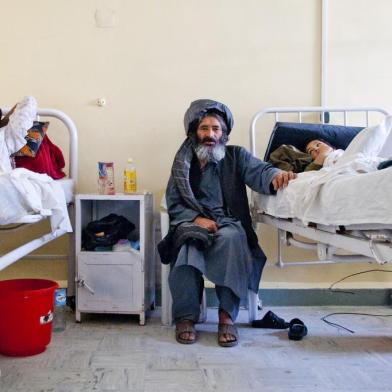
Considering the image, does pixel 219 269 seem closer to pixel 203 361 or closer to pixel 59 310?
pixel 203 361

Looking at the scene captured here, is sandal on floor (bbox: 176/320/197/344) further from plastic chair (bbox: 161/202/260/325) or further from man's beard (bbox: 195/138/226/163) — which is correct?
man's beard (bbox: 195/138/226/163)

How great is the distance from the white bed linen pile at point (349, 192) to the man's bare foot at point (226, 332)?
1.55ft

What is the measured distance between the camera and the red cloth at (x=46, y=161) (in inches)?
84.7

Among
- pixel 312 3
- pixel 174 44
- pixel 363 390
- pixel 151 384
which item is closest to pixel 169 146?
pixel 174 44

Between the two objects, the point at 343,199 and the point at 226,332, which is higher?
the point at 343,199

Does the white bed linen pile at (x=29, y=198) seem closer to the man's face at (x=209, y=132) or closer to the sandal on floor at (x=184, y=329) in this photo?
the sandal on floor at (x=184, y=329)

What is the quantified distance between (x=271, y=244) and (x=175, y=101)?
0.92m

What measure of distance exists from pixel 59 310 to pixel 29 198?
91cm

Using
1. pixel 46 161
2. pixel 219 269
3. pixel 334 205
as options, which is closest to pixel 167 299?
pixel 219 269

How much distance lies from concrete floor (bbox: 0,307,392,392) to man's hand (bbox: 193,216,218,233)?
0.45 metres

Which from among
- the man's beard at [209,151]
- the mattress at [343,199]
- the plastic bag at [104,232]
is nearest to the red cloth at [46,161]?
the plastic bag at [104,232]

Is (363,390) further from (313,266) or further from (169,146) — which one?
(169,146)

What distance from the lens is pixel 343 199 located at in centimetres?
131

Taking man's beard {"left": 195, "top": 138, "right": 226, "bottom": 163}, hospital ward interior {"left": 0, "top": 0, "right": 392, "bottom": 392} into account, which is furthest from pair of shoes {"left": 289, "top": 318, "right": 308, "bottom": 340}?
man's beard {"left": 195, "top": 138, "right": 226, "bottom": 163}
